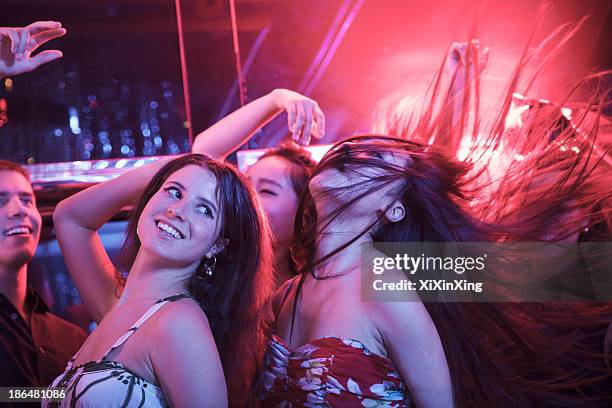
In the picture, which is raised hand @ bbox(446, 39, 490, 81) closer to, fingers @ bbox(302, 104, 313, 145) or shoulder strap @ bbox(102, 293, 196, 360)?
fingers @ bbox(302, 104, 313, 145)

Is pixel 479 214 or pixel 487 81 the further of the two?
pixel 487 81

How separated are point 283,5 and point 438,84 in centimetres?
82

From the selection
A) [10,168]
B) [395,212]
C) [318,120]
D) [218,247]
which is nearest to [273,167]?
[318,120]

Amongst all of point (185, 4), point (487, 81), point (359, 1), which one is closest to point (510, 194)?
point (487, 81)

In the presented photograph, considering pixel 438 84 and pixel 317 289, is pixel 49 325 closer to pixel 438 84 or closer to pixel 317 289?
pixel 317 289

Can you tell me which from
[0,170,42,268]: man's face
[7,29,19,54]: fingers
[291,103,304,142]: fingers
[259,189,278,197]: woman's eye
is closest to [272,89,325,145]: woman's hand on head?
[291,103,304,142]: fingers

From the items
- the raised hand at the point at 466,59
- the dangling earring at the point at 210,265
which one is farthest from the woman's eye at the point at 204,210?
the raised hand at the point at 466,59

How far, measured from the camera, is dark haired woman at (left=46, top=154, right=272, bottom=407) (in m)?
1.39

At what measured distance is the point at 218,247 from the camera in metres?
1.65

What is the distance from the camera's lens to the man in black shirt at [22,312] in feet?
6.36

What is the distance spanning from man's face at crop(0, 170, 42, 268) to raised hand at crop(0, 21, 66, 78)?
0.43 metres

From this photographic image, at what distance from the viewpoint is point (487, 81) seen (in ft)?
7.99

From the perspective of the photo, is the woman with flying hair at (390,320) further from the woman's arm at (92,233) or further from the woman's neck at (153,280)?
the woman's arm at (92,233)

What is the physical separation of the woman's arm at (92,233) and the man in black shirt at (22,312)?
229mm
